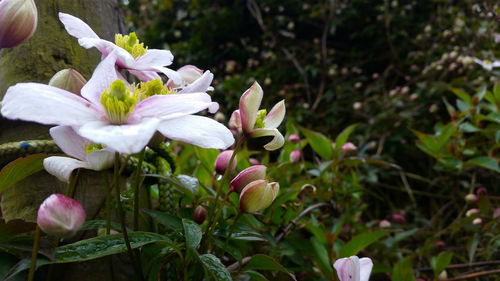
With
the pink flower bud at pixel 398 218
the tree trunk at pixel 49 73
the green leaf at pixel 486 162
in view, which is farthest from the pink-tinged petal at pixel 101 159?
the pink flower bud at pixel 398 218

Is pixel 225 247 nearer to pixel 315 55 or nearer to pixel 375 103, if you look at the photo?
pixel 375 103

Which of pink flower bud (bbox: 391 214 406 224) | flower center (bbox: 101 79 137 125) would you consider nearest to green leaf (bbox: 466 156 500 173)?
pink flower bud (bbox: 391 214 406 224)

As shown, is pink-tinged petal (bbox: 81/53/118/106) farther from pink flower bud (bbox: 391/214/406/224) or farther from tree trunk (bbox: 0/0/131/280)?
pink flower bud (bbox: 391/214/406/224)

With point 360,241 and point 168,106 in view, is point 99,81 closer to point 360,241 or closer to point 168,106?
point 168,106

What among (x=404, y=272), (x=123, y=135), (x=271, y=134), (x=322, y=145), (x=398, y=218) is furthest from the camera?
(x=398, y=218)

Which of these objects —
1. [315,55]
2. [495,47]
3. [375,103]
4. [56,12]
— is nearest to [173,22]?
[315,55]

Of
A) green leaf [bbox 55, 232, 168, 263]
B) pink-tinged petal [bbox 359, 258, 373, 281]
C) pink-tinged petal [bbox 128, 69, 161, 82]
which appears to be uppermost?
pink-tinged petal [bbox 128, 69, 161, 82]

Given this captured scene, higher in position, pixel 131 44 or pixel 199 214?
pixel 131 44

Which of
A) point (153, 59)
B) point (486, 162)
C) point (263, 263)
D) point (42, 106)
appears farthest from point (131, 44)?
point (486, 162)
